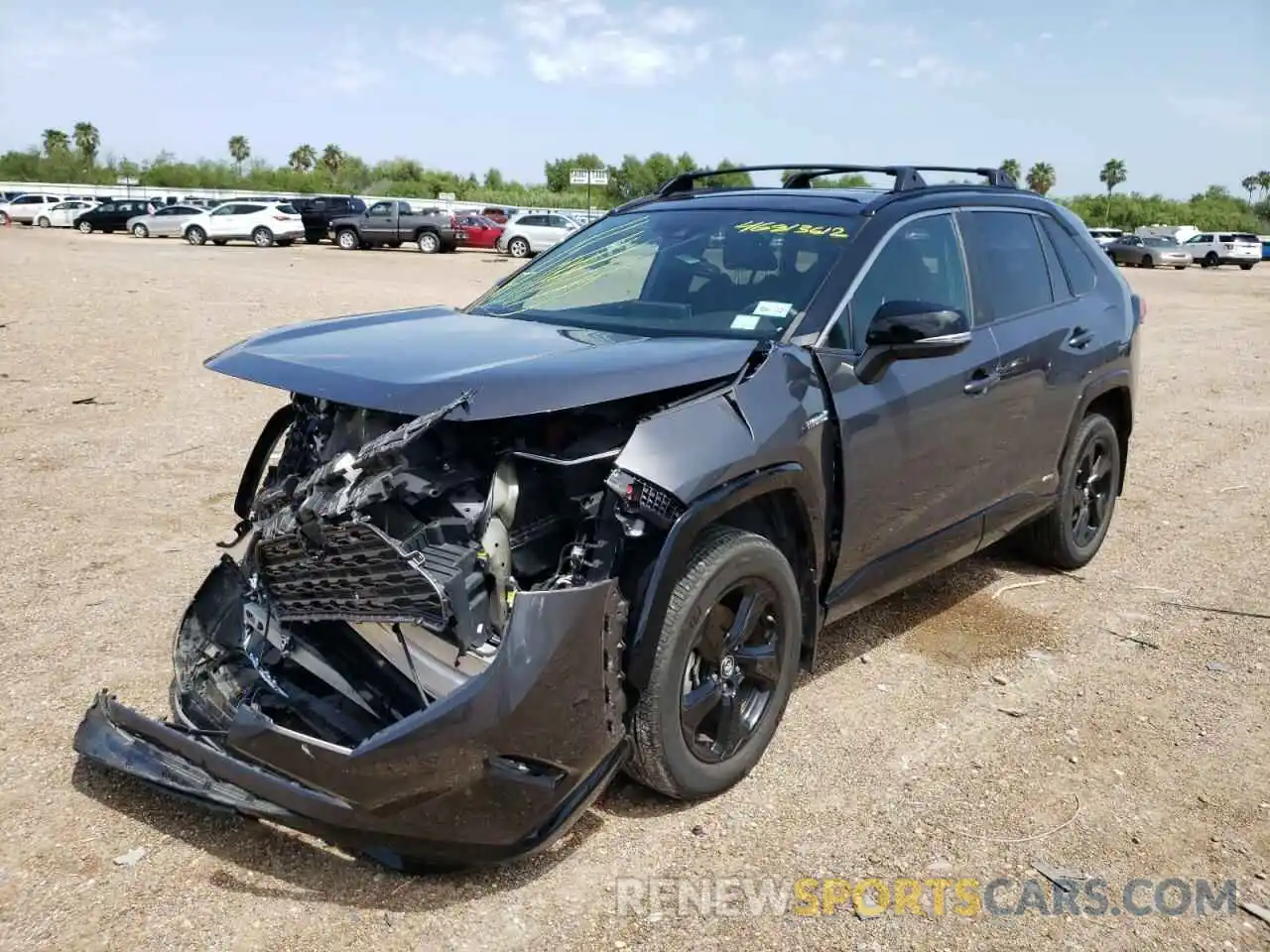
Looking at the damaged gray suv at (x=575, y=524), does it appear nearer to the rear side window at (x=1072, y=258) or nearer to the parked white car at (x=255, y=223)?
the rear side window at (x=1072, y=258)

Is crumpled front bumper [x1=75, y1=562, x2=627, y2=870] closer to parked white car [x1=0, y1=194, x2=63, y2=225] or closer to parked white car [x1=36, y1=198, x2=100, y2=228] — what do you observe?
parked white car [x1=36, y1=198, x2=100, y2=228]

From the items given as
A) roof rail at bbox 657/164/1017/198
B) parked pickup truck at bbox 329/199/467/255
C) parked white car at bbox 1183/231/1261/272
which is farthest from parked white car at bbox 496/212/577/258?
roof rail at bbox 657/164/1017/198

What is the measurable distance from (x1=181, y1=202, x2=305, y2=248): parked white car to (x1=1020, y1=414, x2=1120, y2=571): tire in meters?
33.9

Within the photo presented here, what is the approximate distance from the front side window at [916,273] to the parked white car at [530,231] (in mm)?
31016

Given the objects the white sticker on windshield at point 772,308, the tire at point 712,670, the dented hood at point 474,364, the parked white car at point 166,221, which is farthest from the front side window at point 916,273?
the parked white car at point 166,221

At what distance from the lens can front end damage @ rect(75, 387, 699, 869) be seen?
2.77 metres

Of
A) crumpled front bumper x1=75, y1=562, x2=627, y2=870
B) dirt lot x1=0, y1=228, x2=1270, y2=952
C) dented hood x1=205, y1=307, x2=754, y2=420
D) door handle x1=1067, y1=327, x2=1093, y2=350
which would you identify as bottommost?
dirt lot x1=0, y1=228, x2=1270, y2=952

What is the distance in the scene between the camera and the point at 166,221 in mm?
40312

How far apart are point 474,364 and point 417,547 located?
Result: 1.86 ft

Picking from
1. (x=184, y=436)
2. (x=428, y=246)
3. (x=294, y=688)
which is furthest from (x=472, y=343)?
(x=428, y=246)

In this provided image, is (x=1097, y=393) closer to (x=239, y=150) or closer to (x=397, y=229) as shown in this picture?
(x=397, y=229)

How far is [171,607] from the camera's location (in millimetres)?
4824

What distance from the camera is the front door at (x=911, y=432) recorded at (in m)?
3.80

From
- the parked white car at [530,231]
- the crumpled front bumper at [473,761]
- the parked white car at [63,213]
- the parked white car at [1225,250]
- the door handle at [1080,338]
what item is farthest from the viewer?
the parked white car at [63,213]
